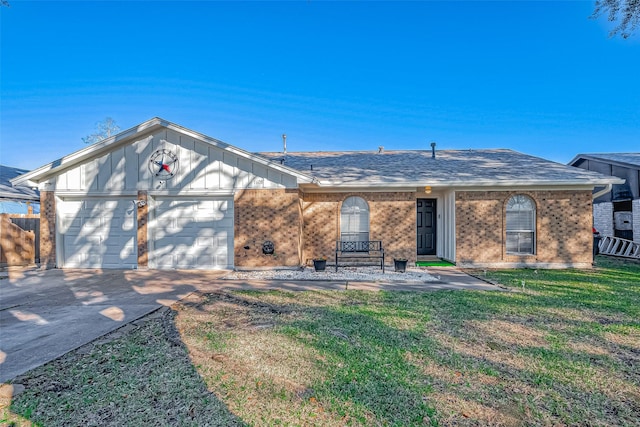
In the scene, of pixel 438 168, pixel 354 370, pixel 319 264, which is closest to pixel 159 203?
pixel 319 264

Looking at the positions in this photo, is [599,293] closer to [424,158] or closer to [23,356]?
[424,158]

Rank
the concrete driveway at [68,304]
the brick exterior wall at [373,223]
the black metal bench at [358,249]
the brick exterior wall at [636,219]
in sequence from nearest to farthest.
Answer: the concrete driveway at [68,304]
the black metal bench at [358,249]
the brick exterior wall at [373,223]
the brick exterior wall at [636,219]

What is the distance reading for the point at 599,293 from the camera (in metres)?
6.62

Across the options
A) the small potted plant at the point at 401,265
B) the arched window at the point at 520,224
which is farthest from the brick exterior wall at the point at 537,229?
the small potted plant at the point at 401,265

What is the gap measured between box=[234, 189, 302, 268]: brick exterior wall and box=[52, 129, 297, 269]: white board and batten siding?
0.79ft

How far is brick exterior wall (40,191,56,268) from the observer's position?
9875 millimetres

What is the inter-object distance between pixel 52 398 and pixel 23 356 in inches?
53.0

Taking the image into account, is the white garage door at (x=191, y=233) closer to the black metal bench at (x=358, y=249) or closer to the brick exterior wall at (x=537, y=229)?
the black metal bench at (x=358, y=249)

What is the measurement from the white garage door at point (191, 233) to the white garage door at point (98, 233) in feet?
2.48

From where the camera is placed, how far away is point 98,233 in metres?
9.96

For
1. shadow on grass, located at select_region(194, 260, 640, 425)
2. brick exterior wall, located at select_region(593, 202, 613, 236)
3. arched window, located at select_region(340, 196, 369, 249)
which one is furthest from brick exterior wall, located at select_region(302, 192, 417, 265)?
brick exterior wall, located at select_region(593, 202, 613, 236)

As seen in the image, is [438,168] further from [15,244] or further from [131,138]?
[15,244]

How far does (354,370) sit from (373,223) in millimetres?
7417

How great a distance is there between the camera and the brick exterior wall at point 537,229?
33.4ft
